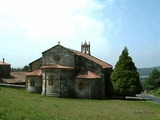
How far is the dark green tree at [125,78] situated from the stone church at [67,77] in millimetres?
2189

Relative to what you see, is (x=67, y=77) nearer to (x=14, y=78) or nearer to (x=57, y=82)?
(x=57, y=82)

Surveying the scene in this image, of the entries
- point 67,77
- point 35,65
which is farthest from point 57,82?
point 35,65

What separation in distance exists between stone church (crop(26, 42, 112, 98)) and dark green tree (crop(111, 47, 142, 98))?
2.19 m

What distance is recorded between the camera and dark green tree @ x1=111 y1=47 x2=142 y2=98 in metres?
36.0

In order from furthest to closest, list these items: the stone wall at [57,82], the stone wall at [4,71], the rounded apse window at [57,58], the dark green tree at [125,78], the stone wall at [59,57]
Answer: the stone wall at [4,71] < the rounded apse window at [57,58] < the stone wall at [59,57] < the dark green tree at [125,78] < the stone wall at [57,82]

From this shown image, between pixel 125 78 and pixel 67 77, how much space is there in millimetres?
9541

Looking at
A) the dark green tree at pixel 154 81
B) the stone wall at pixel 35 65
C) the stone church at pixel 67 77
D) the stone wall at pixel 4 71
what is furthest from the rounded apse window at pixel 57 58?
the dark green tree at pixel 154 81

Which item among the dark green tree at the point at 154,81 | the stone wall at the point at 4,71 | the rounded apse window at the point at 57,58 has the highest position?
the rounded apse window at the point at 57,58

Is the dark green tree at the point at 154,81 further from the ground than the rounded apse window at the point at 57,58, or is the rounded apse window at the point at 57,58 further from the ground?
the rounded apse window at the point at 57,58

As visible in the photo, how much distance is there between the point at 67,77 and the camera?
1404 inches

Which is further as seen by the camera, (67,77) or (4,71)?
(4,71)

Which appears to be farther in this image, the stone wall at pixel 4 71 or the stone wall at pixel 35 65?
the stone wall at pixel 4 71

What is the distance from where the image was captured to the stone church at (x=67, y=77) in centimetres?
3491

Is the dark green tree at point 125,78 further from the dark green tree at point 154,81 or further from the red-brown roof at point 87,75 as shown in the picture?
the dark green tree at point 154,81
